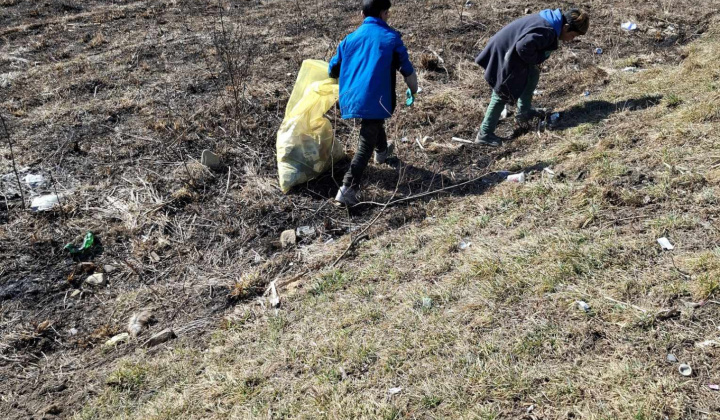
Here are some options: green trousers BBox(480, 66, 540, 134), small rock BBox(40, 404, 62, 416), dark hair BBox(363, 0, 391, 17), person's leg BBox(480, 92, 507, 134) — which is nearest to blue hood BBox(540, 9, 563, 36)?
green trousers BBox(480, 66, 540, 134)

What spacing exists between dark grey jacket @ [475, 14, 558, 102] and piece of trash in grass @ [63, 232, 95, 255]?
11.3 ft

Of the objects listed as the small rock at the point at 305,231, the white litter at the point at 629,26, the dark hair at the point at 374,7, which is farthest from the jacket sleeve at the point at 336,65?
the white litter at the point at 629,26

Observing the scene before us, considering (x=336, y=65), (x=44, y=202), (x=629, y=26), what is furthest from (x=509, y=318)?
(x=629, y=26)

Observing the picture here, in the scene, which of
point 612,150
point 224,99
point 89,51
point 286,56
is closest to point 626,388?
point 612,150

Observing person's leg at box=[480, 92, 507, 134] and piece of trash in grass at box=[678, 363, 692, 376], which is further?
person's leg at box=[480, 92, 507, 134]

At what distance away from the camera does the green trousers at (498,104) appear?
4.53m

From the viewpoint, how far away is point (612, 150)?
A: 3871 mm

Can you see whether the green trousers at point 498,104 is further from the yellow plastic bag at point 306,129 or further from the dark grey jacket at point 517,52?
the yellow plastic bag at point 306,129

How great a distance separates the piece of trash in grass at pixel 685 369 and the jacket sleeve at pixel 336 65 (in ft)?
9.37

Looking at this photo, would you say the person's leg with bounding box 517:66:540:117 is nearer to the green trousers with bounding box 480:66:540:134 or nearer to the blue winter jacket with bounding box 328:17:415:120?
the green trousers with bounding box 480:66:540:134

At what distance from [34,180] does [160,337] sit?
7.64ft

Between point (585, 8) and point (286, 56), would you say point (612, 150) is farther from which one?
point (585, 8)

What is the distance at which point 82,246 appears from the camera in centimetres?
392

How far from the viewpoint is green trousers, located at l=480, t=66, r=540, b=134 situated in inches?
178
